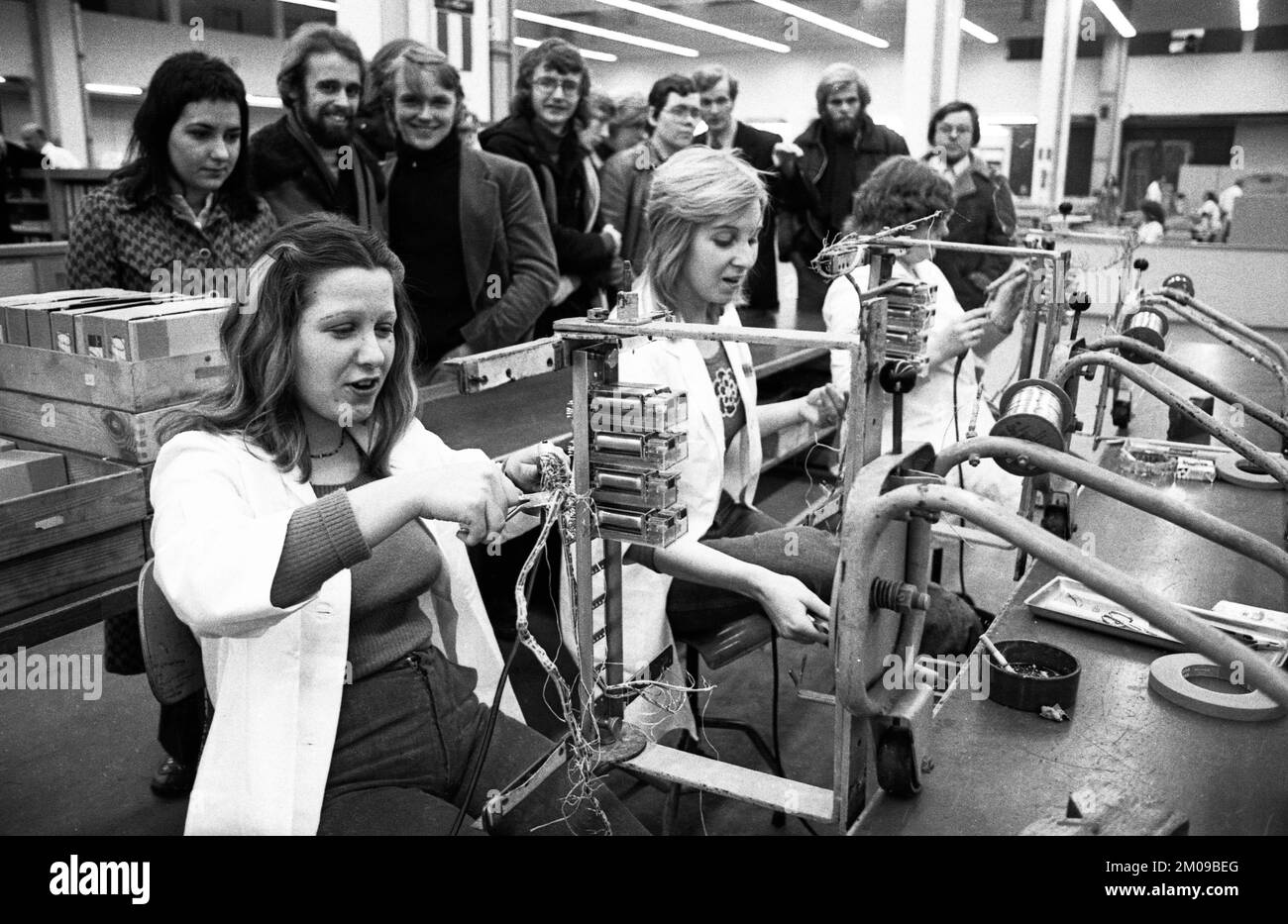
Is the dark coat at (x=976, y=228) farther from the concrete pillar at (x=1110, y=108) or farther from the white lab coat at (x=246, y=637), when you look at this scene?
the concrete pillar at (x=1110, y=108)

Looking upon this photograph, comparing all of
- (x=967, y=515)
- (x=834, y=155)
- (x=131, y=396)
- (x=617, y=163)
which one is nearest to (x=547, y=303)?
(x=617, y=163)

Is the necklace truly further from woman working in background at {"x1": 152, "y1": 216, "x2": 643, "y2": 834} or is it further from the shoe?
the shoe

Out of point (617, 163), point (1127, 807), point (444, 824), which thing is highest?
point (617, 163)

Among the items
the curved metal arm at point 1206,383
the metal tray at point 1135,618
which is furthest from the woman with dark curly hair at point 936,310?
the metal tray at point 1135,618

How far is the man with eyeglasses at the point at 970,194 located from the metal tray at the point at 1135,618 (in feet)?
8.76

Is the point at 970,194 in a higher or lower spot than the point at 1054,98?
lower

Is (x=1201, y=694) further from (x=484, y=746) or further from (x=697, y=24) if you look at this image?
(x=697, y=24)

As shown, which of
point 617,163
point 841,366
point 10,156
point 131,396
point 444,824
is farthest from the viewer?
point 10,156

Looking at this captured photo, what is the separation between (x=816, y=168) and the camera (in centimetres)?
435

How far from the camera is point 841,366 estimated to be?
2.39 metres

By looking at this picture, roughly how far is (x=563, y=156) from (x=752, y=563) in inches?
80.9

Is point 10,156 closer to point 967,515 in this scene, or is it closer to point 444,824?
point 444,824

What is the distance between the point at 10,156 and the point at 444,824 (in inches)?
271

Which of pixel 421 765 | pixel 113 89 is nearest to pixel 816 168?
pixel 421 765
